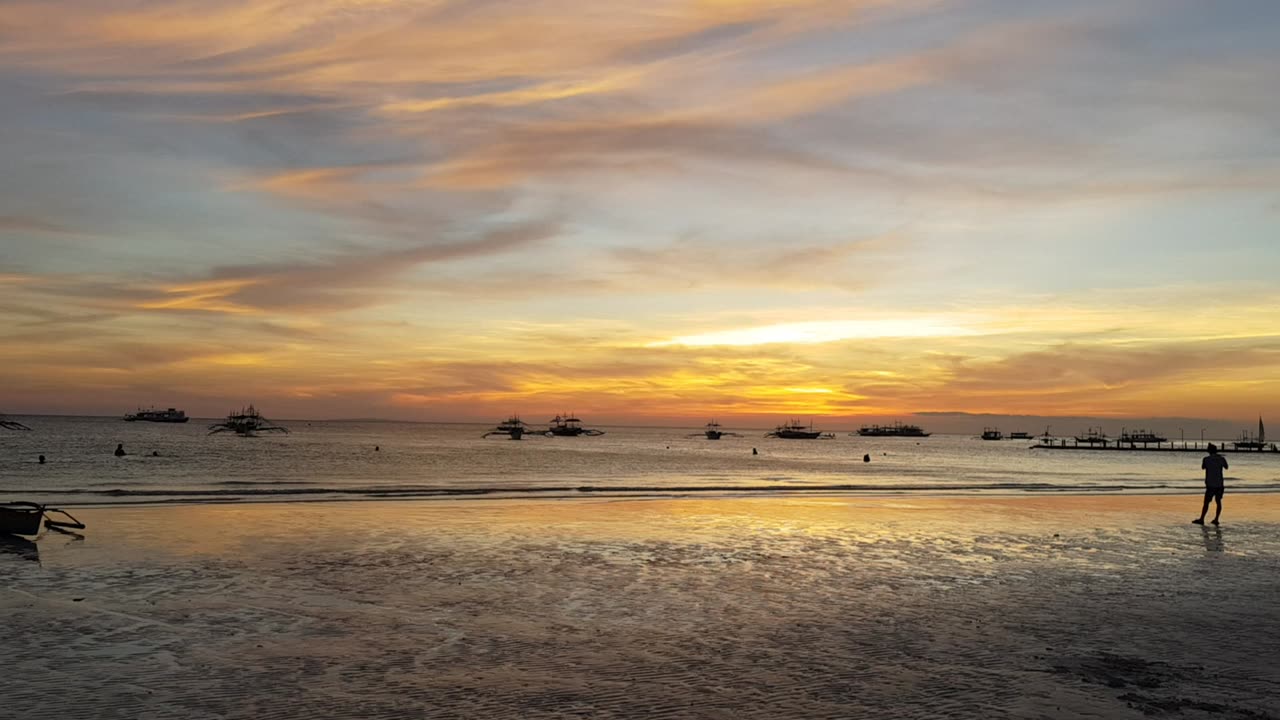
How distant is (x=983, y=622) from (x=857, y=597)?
2518 millimetres

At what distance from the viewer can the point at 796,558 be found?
20703 millimetres

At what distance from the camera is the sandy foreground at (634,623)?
9.87 metres

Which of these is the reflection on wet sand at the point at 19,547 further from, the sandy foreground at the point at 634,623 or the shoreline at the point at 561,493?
the shoreline at the point at 561,493

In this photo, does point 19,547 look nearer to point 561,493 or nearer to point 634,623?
point 634,623

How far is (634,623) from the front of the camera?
13.8 metres

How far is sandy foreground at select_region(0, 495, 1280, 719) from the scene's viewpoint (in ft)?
32.4

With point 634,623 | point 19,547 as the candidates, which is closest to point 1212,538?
point 634,623

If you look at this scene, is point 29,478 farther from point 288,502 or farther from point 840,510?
point 840,510

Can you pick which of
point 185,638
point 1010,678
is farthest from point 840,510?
point 185,638

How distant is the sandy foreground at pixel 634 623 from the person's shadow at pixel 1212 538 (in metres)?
0.26

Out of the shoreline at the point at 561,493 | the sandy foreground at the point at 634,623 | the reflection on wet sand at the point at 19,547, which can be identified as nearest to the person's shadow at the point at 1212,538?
the sandy foreground at the point at 634,623

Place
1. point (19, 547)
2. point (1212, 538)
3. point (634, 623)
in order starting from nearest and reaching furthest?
point (634, 623) < point (19, 547) < point (1212, 538)

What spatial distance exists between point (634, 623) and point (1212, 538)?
1964 centimetres

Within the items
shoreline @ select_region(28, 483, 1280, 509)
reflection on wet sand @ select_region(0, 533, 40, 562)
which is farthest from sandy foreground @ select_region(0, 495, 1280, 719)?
shoreline @ select_region(28, 483, 1280, 509)
